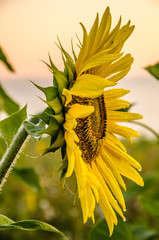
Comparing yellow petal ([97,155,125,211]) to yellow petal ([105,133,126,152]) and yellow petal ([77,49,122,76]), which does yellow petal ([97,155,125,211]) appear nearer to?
yellow petal ([105,133,126,152])

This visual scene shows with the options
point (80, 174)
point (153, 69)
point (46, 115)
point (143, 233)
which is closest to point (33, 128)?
point (46, 115)

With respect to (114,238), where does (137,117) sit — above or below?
above

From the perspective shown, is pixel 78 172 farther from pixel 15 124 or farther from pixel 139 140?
pixel 139 140

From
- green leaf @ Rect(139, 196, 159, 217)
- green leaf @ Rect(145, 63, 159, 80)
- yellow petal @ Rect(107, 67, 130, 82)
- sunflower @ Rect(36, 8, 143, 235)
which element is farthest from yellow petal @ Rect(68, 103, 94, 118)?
green leaf @ Rect(139, 196, 159, 217)

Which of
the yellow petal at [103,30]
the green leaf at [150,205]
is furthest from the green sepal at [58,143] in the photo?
the green leaf at [150,205]

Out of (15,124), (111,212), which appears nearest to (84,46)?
(15,124)

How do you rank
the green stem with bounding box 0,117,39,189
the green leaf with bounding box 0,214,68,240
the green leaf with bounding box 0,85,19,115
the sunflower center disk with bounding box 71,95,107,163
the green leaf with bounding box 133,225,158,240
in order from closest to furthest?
1. the green leaf with bounding box 0,214,68,240
2. the green stem with bounding box 0,117,39,189
3. the sunflower center disk with bounding box 71,95,107,163
4. the green leaf with bounding box 0,85,19,115
5. the green leaf with bounding box 133,225,158,240
